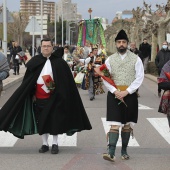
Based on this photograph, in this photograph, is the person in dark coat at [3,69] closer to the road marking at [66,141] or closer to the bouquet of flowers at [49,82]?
the bouquet of flowers at [49,82]

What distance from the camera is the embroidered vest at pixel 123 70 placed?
6723 millimetres

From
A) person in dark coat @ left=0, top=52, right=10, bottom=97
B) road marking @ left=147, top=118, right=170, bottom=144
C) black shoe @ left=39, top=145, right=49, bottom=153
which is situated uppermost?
person in dark coat @ left=0, top=52, right=10, bottom=97

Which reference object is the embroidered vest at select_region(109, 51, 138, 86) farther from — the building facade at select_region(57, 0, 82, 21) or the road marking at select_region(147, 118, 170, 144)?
the building facade at select_region(57, 0, 82, 21)

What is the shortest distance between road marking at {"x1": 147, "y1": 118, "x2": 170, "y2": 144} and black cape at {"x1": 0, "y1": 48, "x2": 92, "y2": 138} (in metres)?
2.02

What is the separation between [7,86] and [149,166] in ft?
43.5

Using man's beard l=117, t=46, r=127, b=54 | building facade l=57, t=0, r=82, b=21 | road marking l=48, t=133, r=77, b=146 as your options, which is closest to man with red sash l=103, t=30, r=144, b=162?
man's beard l=117, t=46, r=127, b=54

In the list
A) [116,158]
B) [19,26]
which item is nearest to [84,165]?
[116,158]

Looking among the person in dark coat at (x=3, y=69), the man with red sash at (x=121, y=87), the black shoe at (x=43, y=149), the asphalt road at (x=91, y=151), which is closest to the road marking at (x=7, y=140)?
the asphalt road at (x=91, y=151)

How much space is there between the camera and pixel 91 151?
7660mm

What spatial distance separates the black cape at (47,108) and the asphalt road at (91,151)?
0.38 meters

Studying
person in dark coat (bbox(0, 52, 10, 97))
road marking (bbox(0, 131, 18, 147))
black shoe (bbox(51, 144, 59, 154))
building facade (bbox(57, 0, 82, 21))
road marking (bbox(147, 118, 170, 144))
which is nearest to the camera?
black shoe (bbox(51, 144, 59, 154))

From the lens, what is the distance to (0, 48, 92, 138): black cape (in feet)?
24.1

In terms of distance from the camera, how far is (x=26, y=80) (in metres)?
7.45

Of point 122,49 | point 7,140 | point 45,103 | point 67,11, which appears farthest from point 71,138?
point 67,11
